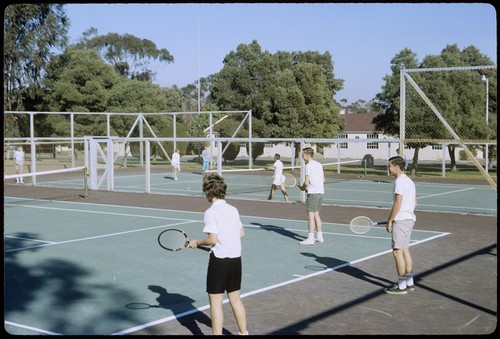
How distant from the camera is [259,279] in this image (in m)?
10.8

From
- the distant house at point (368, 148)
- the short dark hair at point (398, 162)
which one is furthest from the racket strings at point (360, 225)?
the distant house at point (368, 148)

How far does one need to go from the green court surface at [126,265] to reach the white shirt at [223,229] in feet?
5.97

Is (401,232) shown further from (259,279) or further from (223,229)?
(223,229)

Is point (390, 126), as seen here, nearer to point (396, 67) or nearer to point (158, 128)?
point (396, 67)

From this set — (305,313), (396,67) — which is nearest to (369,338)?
(305,313)

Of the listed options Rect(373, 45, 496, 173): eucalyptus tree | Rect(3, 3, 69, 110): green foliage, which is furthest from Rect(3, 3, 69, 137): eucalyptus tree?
Rect(373, 45, 496, 173): eucalyptus tree

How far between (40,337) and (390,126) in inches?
1632

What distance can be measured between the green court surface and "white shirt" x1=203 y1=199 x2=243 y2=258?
182 centimetres

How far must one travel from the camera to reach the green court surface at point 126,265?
864cm

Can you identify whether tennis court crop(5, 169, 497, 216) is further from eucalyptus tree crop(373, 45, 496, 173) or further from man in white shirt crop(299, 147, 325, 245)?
man in white shirt crop(299, 147, 325, 245)

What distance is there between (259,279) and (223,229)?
3.99m

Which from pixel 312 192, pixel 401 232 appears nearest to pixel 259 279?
pixel 401 232

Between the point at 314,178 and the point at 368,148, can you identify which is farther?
the point at 368,148

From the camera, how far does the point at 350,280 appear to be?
10688mm
